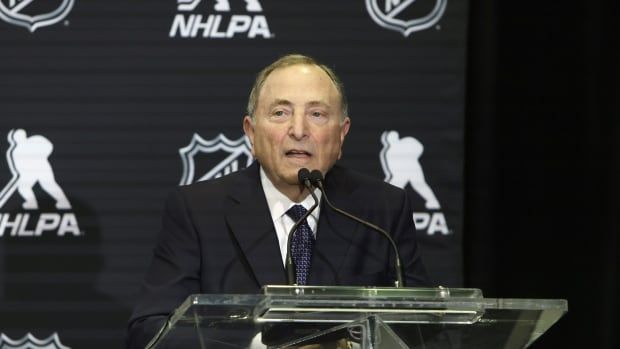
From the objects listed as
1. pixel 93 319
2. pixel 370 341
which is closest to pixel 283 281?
pixel 370 341

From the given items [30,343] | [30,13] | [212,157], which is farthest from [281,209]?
[30,13]

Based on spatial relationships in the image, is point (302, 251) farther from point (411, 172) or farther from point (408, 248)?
point (411, 172)

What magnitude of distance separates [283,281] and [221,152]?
1.17 metres

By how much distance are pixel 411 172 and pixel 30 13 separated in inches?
62.6

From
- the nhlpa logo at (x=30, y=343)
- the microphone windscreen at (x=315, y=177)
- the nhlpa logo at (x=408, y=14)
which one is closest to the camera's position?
the microphone windscreen at (x=315, y=177)

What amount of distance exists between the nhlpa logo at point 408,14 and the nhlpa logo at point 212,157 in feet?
2.38

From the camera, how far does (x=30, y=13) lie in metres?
4.25

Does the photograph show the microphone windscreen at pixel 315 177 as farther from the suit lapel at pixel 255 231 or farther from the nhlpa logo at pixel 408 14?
the nhlpa logo at pixel 408 14

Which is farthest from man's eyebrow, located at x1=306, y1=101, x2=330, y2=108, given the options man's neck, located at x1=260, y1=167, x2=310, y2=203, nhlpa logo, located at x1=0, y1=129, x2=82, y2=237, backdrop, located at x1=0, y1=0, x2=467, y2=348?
nhlpa logo, located at x1=0, y1=129, x2=82, y2=237

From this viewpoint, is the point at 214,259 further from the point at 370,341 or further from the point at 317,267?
the point at 370,341

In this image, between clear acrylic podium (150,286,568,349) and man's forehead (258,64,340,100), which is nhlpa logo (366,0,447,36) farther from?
clear acrylic podium (150,286,568,349)

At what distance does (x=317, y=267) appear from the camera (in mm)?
3199

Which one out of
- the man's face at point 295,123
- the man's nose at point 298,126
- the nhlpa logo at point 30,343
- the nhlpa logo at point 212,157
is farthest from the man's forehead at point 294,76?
the nhlpa logo at point 30,343

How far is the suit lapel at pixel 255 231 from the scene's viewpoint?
10.4 ft
